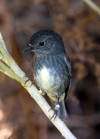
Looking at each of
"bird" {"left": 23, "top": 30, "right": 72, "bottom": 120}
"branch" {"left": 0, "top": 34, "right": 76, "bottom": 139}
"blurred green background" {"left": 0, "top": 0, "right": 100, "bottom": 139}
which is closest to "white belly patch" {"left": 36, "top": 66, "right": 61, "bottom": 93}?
"bird" {"left": 23, "top": 30, "right": 72, "bottom": 120}

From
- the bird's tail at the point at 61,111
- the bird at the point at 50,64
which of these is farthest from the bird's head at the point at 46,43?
the bird's tail at the point at 61,111

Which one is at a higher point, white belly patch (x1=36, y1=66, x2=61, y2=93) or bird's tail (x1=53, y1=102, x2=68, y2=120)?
white belly patch (x1=36, y1=66, x2=61, y2=93)

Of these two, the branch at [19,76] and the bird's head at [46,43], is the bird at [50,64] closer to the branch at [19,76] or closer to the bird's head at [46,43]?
the bird's head at [46,43]

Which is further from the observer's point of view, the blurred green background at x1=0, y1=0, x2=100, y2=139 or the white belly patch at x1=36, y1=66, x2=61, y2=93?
the blurred green background at x1=0, y1=0, x2=100, y2=139

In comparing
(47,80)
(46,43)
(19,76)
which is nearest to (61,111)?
(47,80)

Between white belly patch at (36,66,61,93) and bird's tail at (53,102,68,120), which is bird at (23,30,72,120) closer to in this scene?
white belly patch at (36,66,61,93)
